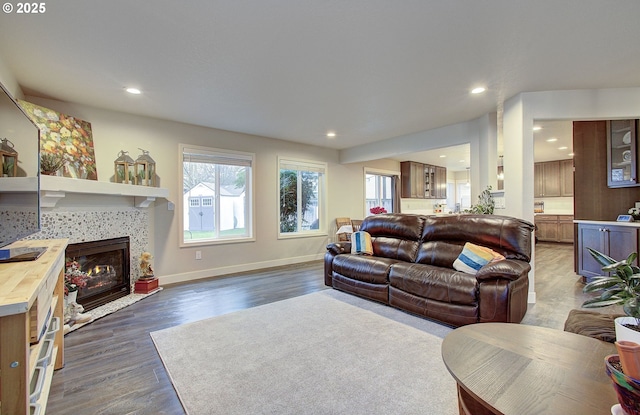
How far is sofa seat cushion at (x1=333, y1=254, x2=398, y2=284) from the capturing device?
331 centimetres

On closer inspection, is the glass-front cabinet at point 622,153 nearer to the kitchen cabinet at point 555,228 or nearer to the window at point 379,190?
the window at point 379,190

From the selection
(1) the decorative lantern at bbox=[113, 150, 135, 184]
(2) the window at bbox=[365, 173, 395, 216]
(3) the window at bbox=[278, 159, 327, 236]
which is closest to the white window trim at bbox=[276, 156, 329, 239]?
(3) the window at bbox=[278, 159, 327, 236]

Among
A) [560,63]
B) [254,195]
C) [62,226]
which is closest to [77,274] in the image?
[62,226]

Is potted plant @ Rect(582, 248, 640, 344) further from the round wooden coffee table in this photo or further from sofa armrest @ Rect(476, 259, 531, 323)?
sofa armrest @ Rect(476, 259, 531, 323)

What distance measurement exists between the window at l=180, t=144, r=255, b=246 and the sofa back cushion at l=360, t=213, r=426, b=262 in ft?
7.85

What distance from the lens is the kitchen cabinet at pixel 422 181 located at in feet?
26.8

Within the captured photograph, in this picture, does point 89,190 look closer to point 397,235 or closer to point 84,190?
point 84,190

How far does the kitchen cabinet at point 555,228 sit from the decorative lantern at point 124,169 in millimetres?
10108

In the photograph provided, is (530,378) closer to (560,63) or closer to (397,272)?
(397,272)

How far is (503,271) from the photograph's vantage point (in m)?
2.43

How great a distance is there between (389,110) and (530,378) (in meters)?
3.58

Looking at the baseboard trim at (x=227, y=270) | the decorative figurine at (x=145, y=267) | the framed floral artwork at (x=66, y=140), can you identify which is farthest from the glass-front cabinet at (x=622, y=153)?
the framed floral artwork at (x=66, y=140)

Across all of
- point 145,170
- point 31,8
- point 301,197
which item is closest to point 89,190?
point 145,170

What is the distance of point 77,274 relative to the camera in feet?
9.72
